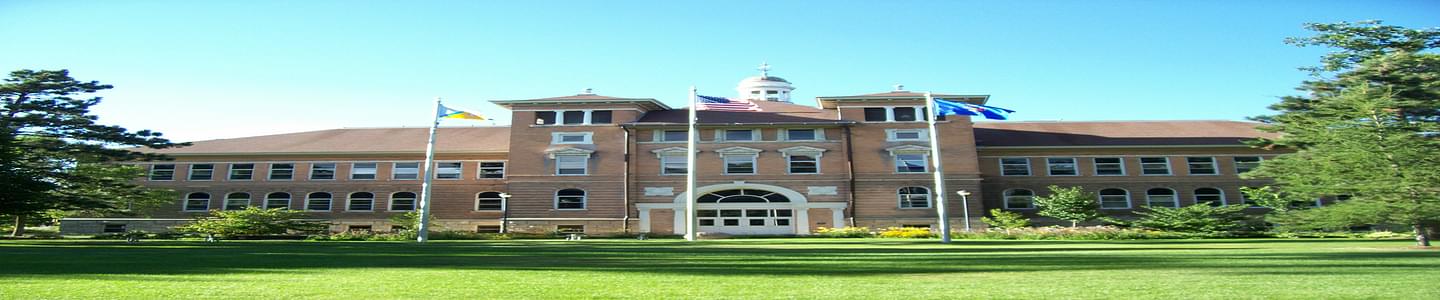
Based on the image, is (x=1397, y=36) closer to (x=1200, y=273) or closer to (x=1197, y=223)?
(x=1197, y=223)

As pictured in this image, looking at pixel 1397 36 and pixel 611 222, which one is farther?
pixel 611 222

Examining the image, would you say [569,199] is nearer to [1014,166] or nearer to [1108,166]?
[1014,166]

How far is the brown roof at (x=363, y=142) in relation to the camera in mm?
42719

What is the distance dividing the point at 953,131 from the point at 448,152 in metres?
27.3

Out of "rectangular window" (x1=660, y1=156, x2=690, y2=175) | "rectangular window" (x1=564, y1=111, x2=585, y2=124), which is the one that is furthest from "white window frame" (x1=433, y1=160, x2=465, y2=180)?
"rectangular window" (x1=660, y1=156, x2=690, y2=175)

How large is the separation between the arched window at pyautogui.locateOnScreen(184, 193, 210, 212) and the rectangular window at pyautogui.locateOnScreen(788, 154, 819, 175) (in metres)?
32.3

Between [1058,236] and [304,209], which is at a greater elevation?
[304,209]

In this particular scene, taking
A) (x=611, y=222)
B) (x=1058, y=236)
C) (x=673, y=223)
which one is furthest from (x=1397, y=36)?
(x=611, y=222)

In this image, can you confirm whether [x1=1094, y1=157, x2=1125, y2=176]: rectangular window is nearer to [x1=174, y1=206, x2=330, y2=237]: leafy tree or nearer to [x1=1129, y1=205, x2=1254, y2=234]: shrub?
[x1=1129, y1=205, x2=1254, y2=234]: shrub

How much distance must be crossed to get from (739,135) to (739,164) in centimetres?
160

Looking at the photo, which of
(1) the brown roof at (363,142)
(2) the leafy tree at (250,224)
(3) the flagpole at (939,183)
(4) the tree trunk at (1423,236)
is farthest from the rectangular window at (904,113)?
(2) the leafy tree at (250,224)

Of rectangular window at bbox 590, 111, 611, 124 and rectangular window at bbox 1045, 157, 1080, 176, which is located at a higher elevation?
rectangular window at bbox 590, 111, 611, 124

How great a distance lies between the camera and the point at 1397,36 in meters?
20.4

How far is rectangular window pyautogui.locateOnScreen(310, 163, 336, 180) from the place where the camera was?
140 ft
